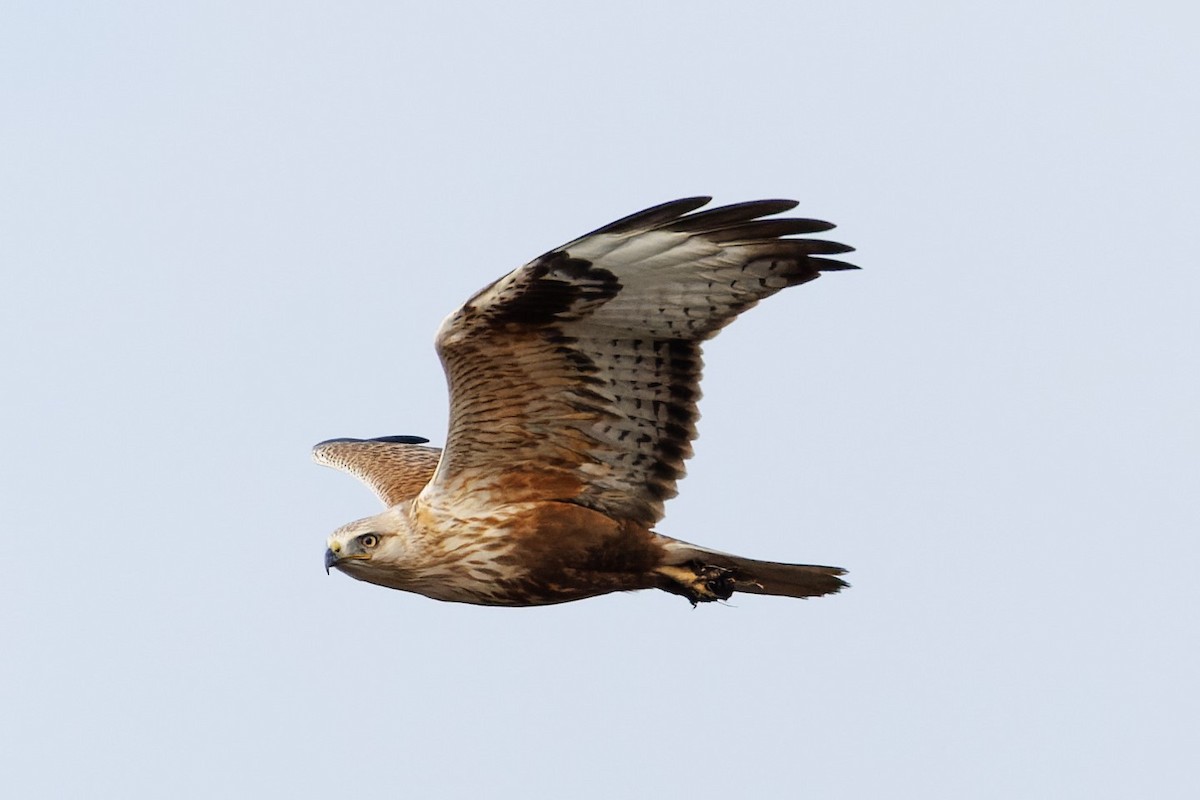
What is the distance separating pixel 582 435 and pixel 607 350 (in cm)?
64

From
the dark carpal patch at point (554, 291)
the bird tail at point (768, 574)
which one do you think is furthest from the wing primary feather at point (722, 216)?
the bird tail at point (768, 574)

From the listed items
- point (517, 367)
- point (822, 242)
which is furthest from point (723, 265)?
point (517, 367)

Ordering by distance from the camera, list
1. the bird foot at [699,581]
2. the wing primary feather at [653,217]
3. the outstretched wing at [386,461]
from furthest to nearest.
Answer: the outstretched wing at [386,461] → the bird foot at [699,581] → the wing primary feather at [653,217]

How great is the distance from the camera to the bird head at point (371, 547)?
11828 millimetres

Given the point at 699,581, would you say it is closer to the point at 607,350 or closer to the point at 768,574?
the point at 768,574

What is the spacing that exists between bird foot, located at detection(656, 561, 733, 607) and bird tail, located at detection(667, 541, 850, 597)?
0.03 metres

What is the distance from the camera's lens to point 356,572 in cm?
1198

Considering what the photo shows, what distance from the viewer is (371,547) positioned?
11844 millimetres

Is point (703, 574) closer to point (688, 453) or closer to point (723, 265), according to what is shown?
point (688, 453)

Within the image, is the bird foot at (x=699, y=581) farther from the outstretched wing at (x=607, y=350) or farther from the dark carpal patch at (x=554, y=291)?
the dark carpal patch at (x=554, y=291)

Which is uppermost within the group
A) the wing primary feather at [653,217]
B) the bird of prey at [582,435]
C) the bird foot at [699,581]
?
the wing primary feather at [653,217]

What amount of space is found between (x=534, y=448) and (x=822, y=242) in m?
2.17

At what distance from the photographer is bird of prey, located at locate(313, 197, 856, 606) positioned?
36.5 ft

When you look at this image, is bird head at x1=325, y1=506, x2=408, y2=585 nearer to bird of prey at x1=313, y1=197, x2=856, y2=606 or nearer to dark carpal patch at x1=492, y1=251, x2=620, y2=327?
bird of prey at x1=313, y1=197, x2=856, y2=606
